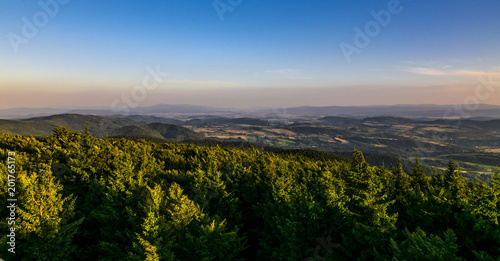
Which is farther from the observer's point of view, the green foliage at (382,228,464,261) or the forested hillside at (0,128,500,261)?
the forested hillside at (0,128,500,261)

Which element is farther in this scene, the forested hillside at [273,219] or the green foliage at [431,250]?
the forested hillside at [273,219]

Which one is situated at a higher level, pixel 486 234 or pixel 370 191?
pixel 370 191

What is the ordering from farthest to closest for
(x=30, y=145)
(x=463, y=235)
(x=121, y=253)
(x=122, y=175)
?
(x=30, y=145) < (x=122, y=175) < (x=121, y=253) < (x=463, y=235)

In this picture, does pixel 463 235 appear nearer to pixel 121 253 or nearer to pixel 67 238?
pixel 121 253

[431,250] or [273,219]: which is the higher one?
[431,250]

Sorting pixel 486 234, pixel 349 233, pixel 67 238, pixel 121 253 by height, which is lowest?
pixel 121 253

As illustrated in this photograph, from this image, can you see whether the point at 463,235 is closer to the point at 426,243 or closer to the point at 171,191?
the point at 426,243

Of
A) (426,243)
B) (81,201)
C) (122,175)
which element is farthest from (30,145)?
(426,243)

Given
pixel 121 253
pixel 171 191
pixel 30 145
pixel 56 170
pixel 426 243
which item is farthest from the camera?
pixel 30 145

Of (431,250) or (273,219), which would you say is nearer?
(431,250)

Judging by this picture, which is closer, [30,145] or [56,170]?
[56,170]
